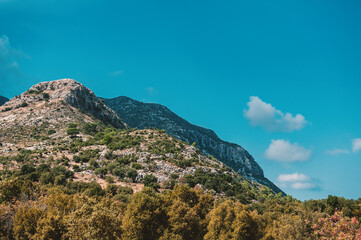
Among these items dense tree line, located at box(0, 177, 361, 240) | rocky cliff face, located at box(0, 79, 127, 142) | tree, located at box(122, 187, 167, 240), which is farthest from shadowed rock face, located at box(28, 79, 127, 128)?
tree, located at box(122, 187, 167, 240)

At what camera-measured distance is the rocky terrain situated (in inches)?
2908

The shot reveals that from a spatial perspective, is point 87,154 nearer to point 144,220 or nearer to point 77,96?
point 144,220

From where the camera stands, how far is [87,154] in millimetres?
89812

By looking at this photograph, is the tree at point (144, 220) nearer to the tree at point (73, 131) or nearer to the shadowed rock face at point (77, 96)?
the tree at point (73, 131)

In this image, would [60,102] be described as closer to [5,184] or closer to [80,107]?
[80,107]

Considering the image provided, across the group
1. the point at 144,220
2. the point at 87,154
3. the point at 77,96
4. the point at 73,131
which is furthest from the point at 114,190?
the point at 77,96

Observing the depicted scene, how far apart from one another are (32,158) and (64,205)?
5526 centimetres

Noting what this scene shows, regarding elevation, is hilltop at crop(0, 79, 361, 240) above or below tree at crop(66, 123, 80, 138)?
below

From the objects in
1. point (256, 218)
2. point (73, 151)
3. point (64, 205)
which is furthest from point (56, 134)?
point (256, 218)

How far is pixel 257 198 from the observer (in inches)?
3349

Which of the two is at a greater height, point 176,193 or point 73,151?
point 73,151

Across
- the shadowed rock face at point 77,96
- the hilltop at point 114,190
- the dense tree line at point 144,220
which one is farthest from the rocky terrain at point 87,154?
the dense tree line at point 144,220

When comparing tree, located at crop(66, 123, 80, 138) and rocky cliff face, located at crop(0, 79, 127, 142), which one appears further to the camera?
rocky cliff face, located at crop(0, 79, 127, 142)

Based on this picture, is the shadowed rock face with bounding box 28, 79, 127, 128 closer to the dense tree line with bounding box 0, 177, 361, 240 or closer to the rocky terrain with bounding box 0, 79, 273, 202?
the rocky terrain with bounding box 0, 79, 273, 202
